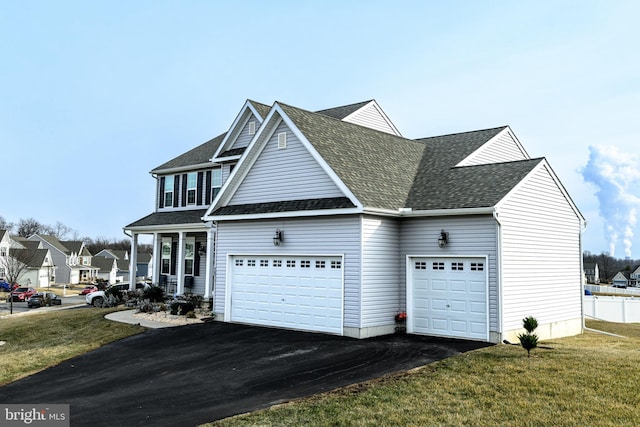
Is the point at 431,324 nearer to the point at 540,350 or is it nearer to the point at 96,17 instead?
the point at 540,350

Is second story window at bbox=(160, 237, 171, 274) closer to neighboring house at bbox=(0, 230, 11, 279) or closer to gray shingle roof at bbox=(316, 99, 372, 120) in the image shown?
gray shingle roof at bbox=(316, 99, 372, 120)

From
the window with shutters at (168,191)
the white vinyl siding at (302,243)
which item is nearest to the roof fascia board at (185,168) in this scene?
the window with shutters at (168,191)

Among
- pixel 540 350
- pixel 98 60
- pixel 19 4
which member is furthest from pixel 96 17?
pixel 540 350

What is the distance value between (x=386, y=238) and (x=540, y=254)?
5.17 m

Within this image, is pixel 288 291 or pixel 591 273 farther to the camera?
pixel 591 273

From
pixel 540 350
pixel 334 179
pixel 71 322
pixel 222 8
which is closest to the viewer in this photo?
pixel 540 350

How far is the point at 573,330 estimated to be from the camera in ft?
58.9

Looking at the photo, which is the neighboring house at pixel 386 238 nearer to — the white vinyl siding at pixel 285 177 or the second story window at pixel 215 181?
the white vinyl siding at pixel 285 177

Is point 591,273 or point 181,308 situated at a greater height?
point 181,308

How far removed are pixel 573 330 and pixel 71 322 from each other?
18916 mm

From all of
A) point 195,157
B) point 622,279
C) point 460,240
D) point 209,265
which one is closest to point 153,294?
point 209,265

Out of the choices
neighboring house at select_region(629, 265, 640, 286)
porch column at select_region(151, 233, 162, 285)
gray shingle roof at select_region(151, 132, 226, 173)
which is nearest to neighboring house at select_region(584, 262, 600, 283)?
neighboring house at select_region(629, 265, 640, 286)

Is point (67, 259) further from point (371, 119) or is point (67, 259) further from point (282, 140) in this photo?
point (282, 140)

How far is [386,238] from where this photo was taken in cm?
1517
